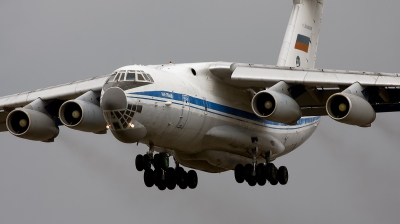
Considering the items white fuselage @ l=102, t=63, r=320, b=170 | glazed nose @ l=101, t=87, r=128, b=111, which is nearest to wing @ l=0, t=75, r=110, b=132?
white fuselage @ l=102, t=63, r=320, b=170

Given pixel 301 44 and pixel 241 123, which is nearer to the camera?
pixel 241 123

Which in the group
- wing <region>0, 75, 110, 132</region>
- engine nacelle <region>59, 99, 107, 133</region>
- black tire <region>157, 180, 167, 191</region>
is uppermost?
wing <region>0, 75, 110, 132</region>

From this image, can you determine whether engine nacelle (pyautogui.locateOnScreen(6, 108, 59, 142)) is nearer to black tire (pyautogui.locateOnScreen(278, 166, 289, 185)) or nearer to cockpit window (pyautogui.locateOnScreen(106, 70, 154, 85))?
cockpit window (pyautogui.locateOnScreen(106, 70, 154, 85))

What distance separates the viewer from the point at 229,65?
23922 millimetres

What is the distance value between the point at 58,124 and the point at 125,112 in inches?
226

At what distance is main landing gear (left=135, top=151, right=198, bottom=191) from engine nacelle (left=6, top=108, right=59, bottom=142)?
6.62 ft

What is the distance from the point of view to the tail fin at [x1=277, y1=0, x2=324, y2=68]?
90.6 feet

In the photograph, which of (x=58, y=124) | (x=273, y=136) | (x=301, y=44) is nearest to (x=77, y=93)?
(x=58, y=124)

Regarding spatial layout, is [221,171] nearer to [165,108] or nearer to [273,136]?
[273,136]

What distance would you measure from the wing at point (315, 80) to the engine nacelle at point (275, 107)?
0.60 meters

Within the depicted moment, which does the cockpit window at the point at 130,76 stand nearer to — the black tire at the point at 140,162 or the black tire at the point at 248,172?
the black tire at the point at 140,162

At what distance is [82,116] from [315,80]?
15.2 ft

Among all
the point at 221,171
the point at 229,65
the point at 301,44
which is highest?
the point at 301,44

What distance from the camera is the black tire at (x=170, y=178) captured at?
24.8 meters
